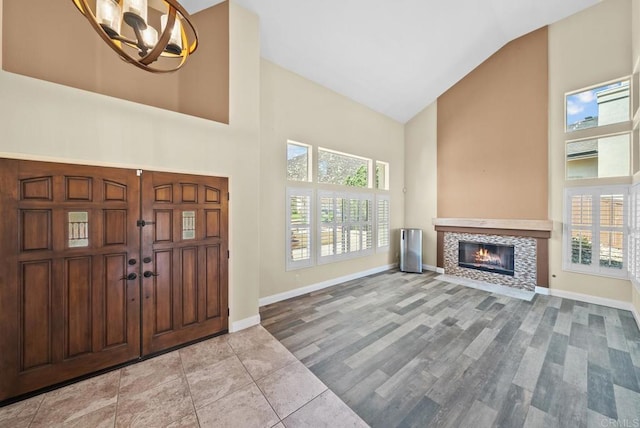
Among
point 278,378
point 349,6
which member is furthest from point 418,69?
point 278,378

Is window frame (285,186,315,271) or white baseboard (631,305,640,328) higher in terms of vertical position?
window frame (285,186,315,271)

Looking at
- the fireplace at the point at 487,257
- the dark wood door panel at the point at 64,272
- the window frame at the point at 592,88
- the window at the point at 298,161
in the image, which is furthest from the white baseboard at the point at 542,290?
the dark wood door panel at the point at 64,272

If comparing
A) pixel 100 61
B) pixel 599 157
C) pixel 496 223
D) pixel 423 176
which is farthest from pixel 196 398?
pixel 599 157

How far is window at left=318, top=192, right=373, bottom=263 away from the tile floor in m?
2.60

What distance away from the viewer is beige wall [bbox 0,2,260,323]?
80.5 inches

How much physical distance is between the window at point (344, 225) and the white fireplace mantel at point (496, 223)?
1913mm

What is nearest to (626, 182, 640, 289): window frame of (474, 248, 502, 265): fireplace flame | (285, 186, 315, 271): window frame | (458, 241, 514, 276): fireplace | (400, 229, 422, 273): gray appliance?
(458, 241, 514, 276): fireplace

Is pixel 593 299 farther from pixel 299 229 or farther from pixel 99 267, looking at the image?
pixel 99 267

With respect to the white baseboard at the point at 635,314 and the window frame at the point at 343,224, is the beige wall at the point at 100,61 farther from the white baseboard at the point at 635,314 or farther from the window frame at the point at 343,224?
the white baseboard at the point at 635,314

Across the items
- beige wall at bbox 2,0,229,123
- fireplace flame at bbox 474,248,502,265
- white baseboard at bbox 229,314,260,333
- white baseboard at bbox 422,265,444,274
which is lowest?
white baseboard at bbox 229,314,260,333

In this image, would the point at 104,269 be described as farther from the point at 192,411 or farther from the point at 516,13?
the point at 516,13

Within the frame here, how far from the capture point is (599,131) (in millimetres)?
4027

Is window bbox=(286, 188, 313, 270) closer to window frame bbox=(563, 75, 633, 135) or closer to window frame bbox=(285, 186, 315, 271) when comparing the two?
window frame bbox=(285, 186, 315, 271)

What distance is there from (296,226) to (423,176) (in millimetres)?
Result: 4011
